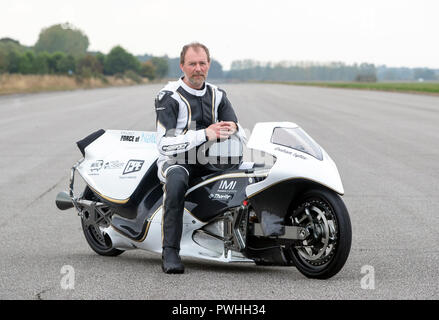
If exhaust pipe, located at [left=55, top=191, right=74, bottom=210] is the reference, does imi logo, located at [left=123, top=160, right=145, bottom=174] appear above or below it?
above

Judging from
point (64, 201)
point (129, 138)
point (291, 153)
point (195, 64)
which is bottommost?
point (64, 201)

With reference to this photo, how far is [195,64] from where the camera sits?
5324 millimetres

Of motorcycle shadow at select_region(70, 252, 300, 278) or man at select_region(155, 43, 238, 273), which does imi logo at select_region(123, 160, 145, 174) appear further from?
motorcycle shadow at select_region(70, 252, 300, 278)

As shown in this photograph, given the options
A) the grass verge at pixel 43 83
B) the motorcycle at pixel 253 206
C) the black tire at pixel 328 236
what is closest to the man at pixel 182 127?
the motorcycle at pixel 253 206

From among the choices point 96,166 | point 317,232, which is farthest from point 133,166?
point 317,232

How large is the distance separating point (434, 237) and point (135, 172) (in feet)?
10.1

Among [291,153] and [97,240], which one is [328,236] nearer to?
[291,153]

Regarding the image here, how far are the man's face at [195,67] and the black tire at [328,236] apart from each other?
1238mm

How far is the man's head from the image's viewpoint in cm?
530

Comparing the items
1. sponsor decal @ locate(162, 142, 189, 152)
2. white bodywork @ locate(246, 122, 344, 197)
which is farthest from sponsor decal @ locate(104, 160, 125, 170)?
white bodywork @ locate(246, 122, 344, 197)

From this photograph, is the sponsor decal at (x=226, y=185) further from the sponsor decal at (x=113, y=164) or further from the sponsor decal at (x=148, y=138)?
the sponsor decal at (x=113, y=164)

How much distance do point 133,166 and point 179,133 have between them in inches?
26.3
